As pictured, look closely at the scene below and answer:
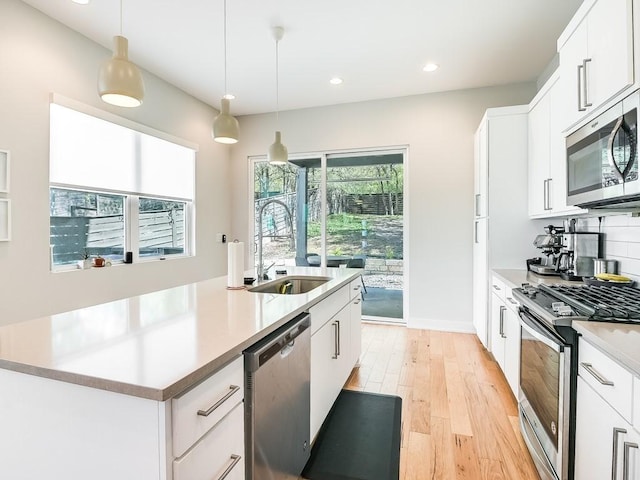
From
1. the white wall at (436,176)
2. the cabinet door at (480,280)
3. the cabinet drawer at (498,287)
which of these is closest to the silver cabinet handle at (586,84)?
the cabinet drawer at (498,287)

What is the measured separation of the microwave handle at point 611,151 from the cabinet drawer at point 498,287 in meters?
1.31

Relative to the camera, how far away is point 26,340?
3.69 ft

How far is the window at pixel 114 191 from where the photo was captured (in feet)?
9.86

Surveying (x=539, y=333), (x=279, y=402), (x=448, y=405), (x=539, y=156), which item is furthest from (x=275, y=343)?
(x=539, y=156)

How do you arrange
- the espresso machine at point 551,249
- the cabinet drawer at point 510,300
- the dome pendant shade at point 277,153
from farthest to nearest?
the dome pendant shade at point 277,153
the espresso machine at point 551,249
the cabinet drawer at point 510,300

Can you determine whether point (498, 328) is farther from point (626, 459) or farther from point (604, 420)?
point (626, 459)

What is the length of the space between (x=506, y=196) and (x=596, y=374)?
2308 mm

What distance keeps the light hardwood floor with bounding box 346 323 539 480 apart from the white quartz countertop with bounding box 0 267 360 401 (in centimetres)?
114

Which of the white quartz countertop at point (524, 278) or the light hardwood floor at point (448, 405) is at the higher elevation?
the white quartz countertop at point (524, 278)

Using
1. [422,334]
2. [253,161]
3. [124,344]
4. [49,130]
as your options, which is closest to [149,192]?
[49,130]

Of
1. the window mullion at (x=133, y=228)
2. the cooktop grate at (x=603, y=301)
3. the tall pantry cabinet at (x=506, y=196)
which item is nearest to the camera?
the cooktop grate at (x=603, y=301)

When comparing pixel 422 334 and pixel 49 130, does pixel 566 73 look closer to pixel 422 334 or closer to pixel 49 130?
pixel 422 334

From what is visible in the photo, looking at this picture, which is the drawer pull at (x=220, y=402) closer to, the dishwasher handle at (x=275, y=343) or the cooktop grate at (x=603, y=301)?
the dishwasher handle at (x=275, y=343)

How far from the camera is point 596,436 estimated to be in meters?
1.22
